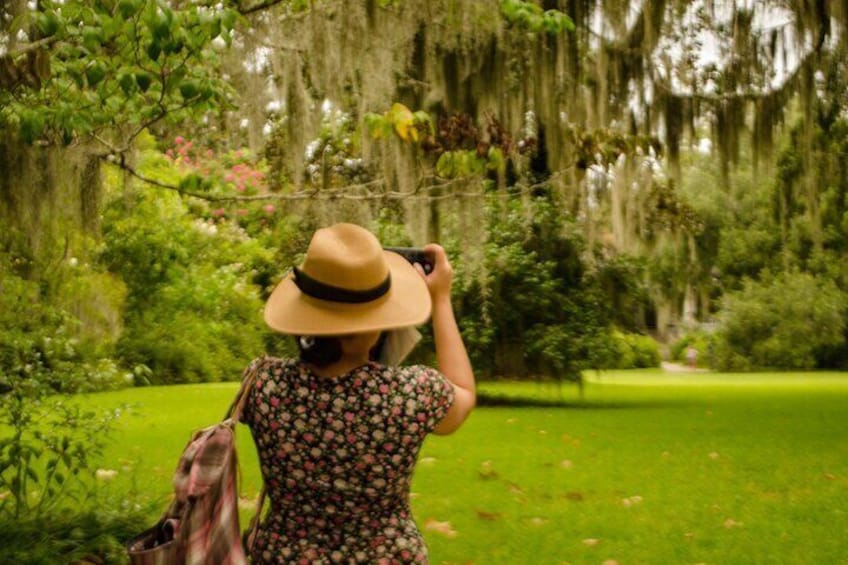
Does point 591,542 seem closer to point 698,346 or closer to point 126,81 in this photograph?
point 126,81

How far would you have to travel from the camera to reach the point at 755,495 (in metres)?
6.95

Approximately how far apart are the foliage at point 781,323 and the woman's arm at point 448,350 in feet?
87.9

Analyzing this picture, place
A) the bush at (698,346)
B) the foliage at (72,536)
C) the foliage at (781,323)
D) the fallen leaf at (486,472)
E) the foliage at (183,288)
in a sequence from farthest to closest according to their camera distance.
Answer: the bush at (698,346)
the foliage at (781,323)
the foliage at (183,288)
the fallen leaf at (486,472)
the foliage at (72,536)

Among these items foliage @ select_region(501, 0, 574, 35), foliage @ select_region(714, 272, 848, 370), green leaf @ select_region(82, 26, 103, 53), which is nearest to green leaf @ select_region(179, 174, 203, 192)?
green leaf @ select_region(82, 26, 103, 53)

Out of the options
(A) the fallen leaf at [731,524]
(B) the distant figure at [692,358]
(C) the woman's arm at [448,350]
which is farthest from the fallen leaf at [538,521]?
(B) the distant figure at [692,358]

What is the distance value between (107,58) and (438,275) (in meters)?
1.97

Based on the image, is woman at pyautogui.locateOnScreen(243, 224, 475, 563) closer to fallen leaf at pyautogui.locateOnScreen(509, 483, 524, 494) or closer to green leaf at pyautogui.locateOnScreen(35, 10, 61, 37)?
green leaf at pyautogui.locateOnScreen(35, 10, 61, 37)

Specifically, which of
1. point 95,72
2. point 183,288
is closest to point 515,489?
point 95,72

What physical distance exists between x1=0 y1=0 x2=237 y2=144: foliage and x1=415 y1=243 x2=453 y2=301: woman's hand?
4.47 feet

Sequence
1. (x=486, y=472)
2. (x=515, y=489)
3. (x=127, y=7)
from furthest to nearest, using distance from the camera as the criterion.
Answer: (x=486, y=472), (x=515, y=489), (x=127, y=7)

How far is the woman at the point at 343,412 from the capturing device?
2.23 metres

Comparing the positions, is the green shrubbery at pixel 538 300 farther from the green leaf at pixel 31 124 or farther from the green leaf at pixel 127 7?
the green leaf at pixel 127 7

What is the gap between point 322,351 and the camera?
88.5 inches

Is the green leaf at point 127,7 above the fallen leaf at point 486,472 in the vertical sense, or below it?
above
